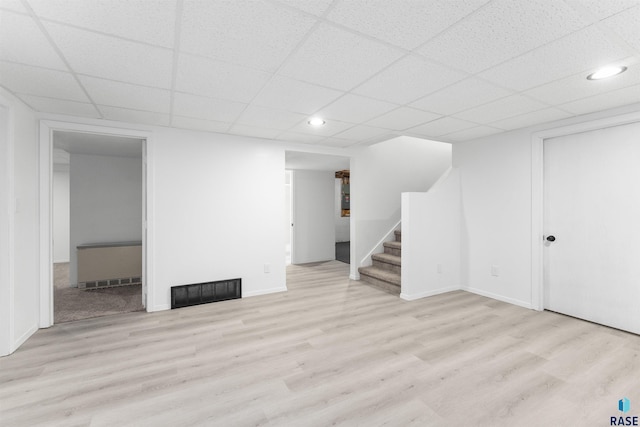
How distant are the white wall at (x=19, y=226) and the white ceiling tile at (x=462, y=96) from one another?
3.64 metres

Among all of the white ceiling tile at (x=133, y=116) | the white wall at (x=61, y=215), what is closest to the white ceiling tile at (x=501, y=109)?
the white ceiling tile at (x=133, y=116)

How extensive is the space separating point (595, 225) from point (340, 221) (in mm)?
7251

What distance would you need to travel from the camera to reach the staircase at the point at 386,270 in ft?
14.6

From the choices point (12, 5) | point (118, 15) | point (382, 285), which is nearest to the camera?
point (12, 5)

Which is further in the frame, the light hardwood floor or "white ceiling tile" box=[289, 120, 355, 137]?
"white ceiling tile" box=[289, 120, 355, 137]

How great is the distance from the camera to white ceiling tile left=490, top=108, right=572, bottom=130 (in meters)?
3.12

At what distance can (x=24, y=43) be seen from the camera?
1766 millimetres

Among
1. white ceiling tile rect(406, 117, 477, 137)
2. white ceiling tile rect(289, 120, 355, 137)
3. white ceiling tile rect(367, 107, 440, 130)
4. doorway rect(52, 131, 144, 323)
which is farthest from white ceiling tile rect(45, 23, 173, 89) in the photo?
white ceiling tile rect(406, 117, 477, 137)

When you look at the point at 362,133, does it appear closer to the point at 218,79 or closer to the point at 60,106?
the point at 218,79

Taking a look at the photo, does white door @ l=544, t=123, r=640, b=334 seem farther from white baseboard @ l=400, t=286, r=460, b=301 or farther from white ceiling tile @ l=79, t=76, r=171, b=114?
white ceiling tile @ l=79, t=76, r=171, b=114

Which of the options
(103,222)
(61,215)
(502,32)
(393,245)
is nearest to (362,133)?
(393,245)

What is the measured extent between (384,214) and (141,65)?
4311 millimetres

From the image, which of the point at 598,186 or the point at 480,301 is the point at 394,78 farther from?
the point at 480,301

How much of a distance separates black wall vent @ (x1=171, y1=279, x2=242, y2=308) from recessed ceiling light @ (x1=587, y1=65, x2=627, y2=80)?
420 centimetres
